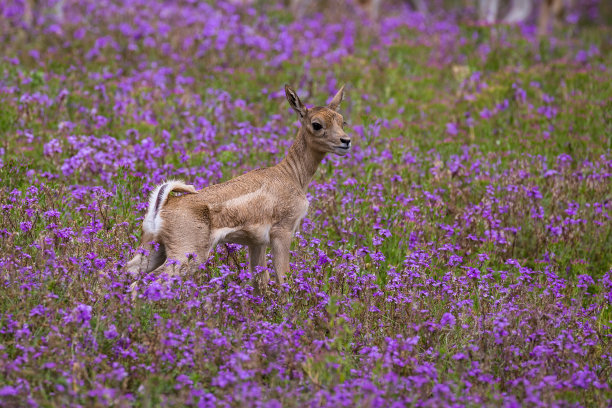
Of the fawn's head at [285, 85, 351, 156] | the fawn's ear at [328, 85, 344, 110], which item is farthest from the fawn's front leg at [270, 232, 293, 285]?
the fawn's ear at [328, 85, 344, 110]

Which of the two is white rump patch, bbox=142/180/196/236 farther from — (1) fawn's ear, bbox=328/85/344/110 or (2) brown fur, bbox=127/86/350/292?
(1) fawn's ear, bbox=328/85/344/110

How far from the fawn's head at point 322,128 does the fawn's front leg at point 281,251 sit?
1126 mm

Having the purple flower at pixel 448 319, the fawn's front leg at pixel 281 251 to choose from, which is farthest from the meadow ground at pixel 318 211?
the fawn's front leg at pixel 281 251

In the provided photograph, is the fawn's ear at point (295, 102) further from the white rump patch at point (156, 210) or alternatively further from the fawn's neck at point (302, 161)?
the white rump patch at point (156, 210)

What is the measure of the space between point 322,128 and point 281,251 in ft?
4.83

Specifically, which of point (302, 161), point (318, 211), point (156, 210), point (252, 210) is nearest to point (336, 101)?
point (302, 161)

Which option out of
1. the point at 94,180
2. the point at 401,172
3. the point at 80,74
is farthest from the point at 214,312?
the point at 80,74

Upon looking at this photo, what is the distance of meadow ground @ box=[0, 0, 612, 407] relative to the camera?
17.5 ft

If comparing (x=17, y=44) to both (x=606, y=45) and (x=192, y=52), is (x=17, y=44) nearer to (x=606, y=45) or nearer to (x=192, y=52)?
(x=192, y=52)

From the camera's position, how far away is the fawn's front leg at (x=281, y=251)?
7418 millimetres

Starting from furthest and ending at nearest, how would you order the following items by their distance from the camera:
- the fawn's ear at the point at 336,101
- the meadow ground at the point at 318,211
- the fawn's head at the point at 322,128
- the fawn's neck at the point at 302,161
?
the fawn's ear at the point at 336,101, the fawn's neck at the point at 302,161, the fawn's head at the point at 322,128, the meadow ground at the point at 318,211

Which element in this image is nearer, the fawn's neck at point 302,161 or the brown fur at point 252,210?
the brown fur at point 252,210

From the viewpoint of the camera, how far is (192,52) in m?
15.3

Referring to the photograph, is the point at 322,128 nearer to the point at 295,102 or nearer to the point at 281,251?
the point at 295,102
